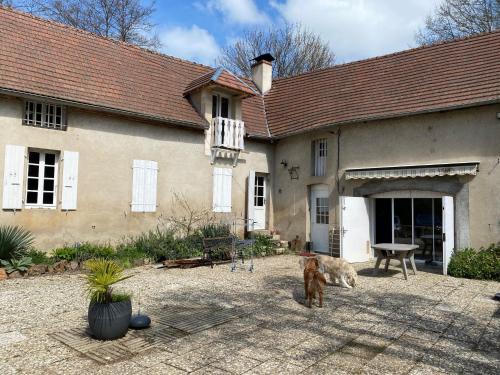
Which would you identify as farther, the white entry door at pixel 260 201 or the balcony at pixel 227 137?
the white entry door at pixel 260 201

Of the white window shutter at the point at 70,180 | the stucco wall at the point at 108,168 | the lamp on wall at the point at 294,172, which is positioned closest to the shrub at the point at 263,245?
the stucco wall at the point at 108,168

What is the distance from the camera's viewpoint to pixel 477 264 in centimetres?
994

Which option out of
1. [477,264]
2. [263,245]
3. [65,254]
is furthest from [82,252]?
[477,264]

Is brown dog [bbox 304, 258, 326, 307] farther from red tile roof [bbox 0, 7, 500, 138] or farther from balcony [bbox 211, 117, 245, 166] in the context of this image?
balcony [bbox 211, 117, 245, 166]

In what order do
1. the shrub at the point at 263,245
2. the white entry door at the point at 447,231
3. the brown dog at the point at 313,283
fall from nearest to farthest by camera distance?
1. the brown dog at the point at 313,283
2. the white entry door at the point at 447,231
3. the shrub at the point at 263,245

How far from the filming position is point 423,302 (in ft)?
24.7

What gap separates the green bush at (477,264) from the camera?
9711 mm

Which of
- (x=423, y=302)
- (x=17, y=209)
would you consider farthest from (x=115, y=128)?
(x=423, y=302)

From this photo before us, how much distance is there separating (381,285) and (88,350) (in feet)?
21.6

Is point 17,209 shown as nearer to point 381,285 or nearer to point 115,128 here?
point 115,128

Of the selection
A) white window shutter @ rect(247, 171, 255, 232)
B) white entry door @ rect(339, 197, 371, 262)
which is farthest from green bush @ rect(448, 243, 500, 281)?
white window shutter @ rect(247, 171, 255, 232)

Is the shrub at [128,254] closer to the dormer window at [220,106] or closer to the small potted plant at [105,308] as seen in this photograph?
the small potted plant at [105,308]

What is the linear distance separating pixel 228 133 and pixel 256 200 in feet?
10.3

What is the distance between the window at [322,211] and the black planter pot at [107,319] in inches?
397
